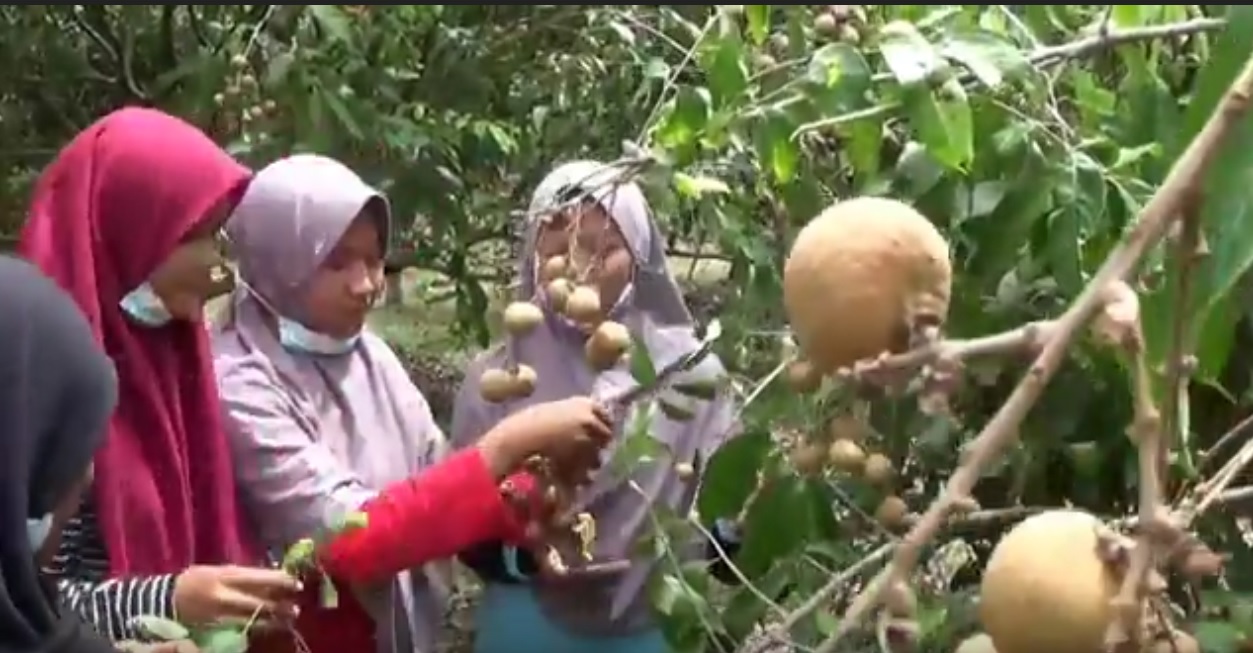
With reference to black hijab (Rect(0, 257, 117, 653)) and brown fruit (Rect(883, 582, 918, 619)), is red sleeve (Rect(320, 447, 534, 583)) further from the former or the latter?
brown fruit (Rect(883, 582, 918, 619))

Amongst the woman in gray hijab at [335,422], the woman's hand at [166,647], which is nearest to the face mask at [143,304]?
the woman in gray hijab at [335,422]

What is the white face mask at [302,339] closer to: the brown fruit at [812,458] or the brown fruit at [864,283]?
the brown fruit at [812,458]

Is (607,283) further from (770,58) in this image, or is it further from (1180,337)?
(1180,337)

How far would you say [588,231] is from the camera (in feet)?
4.98

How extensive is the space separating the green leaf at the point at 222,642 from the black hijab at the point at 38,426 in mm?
83

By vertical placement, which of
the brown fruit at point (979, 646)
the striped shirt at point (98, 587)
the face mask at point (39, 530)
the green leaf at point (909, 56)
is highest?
the green leaf at point (909, 56)

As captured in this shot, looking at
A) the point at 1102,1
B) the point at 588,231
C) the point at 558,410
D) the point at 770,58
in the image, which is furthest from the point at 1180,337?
the point at 588,231

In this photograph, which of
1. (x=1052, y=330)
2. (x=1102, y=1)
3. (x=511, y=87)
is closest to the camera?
(x=1052, y=330)

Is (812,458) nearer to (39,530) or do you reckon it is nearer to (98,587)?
(39,530)

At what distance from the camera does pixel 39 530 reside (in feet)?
4.10

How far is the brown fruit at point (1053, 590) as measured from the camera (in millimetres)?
677

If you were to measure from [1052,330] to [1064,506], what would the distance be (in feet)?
2.02

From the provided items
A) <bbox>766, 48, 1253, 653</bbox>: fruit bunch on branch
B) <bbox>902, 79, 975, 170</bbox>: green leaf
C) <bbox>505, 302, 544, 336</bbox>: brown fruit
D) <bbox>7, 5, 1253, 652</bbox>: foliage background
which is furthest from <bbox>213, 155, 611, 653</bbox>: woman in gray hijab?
<bbox>766, 48, 1253, 653</bbox>: fruit bunch on branch

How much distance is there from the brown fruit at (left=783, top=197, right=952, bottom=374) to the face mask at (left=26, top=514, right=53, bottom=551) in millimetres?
616
